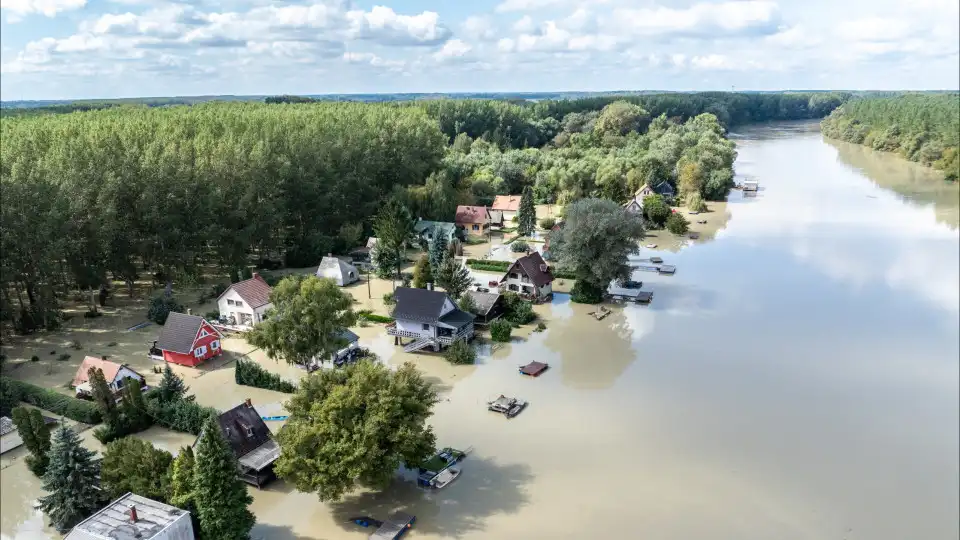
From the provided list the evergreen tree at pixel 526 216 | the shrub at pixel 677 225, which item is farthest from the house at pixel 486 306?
the shrub at pixel 677 225

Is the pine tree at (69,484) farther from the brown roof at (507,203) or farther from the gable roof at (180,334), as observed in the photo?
the brown roof at (507,203)

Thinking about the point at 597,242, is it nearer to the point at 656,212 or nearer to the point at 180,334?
the point at 180,334

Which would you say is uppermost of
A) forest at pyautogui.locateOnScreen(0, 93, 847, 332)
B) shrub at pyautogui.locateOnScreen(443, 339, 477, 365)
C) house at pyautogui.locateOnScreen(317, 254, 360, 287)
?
forest at pyautogui.locateOnScreen(0, 93, 847, 332)

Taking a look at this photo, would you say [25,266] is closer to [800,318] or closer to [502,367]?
[502,367]

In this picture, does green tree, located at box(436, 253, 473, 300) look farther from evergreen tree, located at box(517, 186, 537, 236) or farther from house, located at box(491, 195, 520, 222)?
house, located at box(491, 195, 520, 222)

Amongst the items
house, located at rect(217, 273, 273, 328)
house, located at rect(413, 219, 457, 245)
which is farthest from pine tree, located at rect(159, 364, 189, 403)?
house, located at rect(413, 219, 457, 245)

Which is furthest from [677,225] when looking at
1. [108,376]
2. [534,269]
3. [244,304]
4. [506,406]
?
[108,376]
